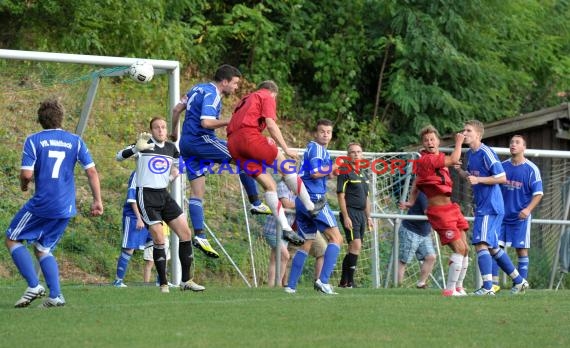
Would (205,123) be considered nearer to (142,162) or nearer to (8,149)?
(142,162)

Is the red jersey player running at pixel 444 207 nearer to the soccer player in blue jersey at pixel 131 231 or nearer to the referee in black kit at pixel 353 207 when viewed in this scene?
the referee in black kit at pixel 353 207

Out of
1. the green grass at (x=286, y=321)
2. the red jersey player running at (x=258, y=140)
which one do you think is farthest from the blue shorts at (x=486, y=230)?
the red jersey player running at (x=258, y=140)

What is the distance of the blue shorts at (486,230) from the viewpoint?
12.6 metres

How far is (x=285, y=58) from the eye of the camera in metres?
24.0

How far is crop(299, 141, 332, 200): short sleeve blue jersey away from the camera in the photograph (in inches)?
514

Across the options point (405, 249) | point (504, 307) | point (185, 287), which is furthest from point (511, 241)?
point (185, 287)

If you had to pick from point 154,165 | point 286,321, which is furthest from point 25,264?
point 286,321

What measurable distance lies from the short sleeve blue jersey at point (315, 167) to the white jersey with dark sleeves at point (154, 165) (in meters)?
1.80

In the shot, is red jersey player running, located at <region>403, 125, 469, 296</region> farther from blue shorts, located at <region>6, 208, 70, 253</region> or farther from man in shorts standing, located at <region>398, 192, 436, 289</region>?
blue shorts, located at <region>6, 208, 70, 253</region>

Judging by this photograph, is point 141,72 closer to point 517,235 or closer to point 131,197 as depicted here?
point 131,197

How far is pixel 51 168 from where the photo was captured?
10250mm

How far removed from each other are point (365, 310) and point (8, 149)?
22.9 feet

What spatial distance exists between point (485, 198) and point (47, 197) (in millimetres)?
5222

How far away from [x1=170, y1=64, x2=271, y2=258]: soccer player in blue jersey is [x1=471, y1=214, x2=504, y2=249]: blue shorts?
249cm
